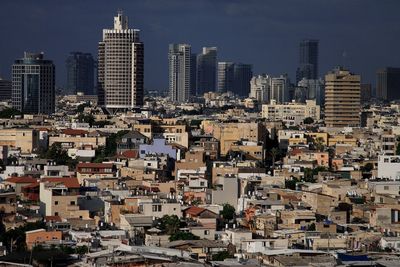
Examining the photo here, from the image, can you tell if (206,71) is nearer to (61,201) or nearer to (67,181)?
(67,181)

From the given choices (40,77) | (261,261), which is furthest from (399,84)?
(261,261)

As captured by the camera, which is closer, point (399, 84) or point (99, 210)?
point (99, 210)

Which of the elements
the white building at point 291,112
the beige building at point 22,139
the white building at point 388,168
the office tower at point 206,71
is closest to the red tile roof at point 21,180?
the white building at point 388,168

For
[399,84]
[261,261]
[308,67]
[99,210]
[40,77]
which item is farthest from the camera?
[308,67]

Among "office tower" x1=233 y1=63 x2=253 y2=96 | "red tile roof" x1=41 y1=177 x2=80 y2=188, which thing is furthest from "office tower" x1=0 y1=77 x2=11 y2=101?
"red tile roof" x1=41 y1=177 x2=80 y2=188

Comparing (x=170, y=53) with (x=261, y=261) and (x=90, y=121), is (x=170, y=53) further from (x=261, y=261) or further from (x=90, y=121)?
(x=261, y=261)

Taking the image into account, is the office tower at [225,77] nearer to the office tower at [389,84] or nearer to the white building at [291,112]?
the office tower at [389,84]

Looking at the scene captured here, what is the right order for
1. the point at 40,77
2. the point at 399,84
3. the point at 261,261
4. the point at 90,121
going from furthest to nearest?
the point at 399,84 → the point at 40,77 → the point at 90,121 → the point at 261,261
